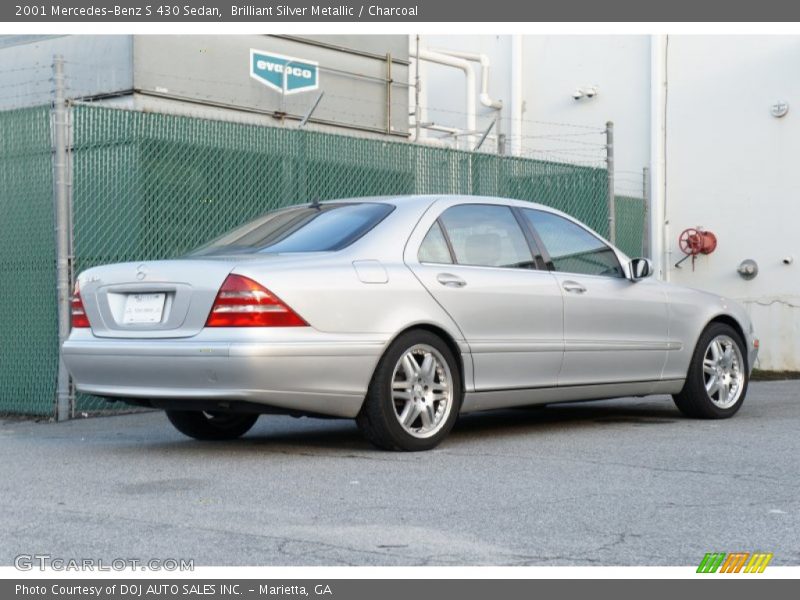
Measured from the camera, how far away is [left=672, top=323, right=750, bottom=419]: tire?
8695 mm

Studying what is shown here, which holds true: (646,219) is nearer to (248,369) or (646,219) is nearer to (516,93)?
(516,93)

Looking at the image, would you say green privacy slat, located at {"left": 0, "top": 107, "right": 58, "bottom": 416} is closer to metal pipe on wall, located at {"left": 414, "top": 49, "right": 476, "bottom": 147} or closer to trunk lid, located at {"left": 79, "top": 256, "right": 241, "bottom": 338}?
trunk lid, located at {"left": 79, "top": 256, "right": 241, "bottom": 338}

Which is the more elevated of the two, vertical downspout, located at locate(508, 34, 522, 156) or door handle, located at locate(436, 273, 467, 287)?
vertical downspout, located at locate(508, 34, 522, 156)

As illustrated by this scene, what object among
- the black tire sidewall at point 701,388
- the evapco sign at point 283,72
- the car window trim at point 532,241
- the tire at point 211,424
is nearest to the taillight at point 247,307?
the tire at point 211,424

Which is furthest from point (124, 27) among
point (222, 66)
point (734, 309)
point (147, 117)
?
point (734, 309)

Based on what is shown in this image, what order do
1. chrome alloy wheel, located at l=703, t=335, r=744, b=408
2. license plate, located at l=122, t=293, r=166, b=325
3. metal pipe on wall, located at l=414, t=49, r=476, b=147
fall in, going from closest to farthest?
license plate, located at l=122, t=293, r=166, b=325, chrome alloy wheel, located at l=703, t=335, r=744, b=408, metal pipe on wall, located at l=414, t=49, r=476, b=147

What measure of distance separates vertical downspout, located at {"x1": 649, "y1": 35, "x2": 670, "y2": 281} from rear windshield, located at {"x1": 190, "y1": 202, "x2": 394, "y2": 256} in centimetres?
923

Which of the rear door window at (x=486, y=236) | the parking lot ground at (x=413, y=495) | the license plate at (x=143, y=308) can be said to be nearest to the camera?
the parking lot ground at (x=413, y=495)

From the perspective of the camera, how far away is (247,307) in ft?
20.9

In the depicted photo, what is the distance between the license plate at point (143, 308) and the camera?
665 cm

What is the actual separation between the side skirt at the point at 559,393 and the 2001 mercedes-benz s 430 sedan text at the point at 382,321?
0.01 m

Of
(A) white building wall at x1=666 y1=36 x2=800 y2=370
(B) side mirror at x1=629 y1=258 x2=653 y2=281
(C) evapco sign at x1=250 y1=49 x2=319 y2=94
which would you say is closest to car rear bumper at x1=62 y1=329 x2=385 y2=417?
(B) side mirror at x1=629 y1=258 x2=653 y2=281
